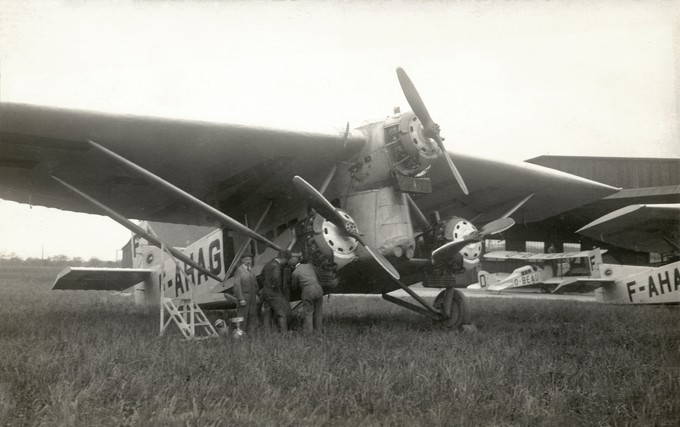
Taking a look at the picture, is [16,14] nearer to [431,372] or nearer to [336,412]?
[336,412]

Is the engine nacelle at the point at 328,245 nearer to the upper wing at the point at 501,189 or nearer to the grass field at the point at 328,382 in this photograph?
the grass field at the point at 328,382

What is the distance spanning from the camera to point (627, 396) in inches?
137

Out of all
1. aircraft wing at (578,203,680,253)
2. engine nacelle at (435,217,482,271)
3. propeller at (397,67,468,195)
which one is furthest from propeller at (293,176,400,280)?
aircraft wing at (578,203,680,253)

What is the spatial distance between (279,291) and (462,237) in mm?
2780

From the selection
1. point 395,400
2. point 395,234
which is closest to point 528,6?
point 395,234

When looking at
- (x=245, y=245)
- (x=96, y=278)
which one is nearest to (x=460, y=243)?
(x=245, y=245)

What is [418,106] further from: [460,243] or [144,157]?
[144,157]

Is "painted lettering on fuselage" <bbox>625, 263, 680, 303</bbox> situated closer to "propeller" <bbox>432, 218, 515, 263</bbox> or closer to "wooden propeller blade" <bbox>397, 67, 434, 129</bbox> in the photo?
"propeller" <bbox>432, 218, 515, 263</bbox>

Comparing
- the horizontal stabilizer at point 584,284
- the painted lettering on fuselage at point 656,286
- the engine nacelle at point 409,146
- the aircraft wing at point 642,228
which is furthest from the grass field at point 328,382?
the horizontal stabilizer at point 584,284

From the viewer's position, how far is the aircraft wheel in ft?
26.6

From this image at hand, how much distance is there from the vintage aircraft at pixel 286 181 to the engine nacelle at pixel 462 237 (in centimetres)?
2

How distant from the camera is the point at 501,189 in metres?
9.10

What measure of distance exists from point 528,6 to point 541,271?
2223 cm

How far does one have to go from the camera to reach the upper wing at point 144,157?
18.9 feet
